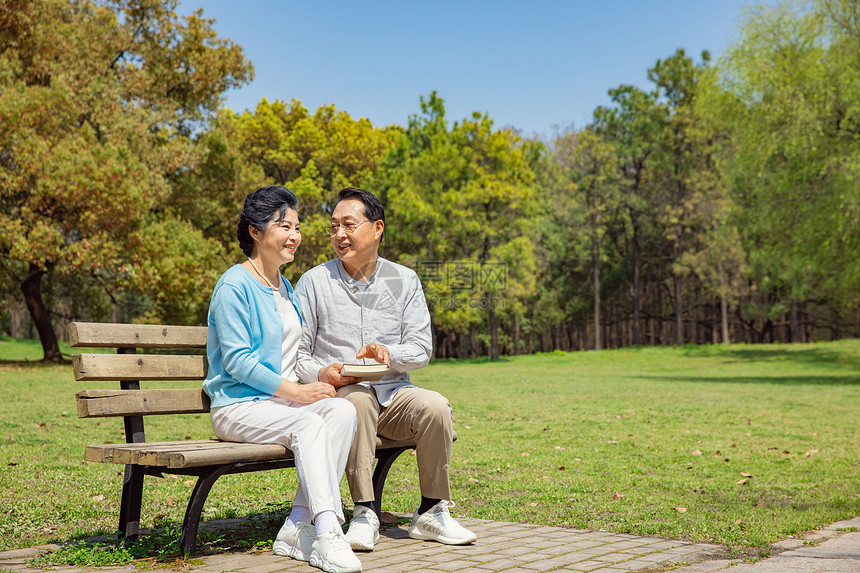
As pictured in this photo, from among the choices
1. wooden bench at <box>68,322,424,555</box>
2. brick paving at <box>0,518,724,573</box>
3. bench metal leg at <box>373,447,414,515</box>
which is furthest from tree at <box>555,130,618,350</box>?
wooden bench at <box>68,322,424,555</box>

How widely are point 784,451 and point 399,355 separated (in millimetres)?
5914

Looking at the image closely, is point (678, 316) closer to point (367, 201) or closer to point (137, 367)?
point (367, 201)

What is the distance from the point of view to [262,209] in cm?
412

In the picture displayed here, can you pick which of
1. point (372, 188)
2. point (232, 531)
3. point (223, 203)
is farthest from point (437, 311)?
point (232, 531)

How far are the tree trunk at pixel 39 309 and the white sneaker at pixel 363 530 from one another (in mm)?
22159

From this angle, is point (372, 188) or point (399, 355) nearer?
point (399, 355)

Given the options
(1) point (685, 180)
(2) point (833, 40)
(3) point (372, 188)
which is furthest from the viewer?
(1) point (685, 180)

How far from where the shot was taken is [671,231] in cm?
4312

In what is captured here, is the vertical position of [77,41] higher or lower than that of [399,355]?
higher

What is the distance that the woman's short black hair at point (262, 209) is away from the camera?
162 inches

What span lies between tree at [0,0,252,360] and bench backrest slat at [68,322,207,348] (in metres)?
17.4

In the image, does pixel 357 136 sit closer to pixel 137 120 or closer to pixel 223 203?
pixel 223 203

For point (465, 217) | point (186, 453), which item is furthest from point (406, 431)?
point (465, 217)

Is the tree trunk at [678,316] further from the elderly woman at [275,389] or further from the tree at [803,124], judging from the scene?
the elderly woman at [275,389]
